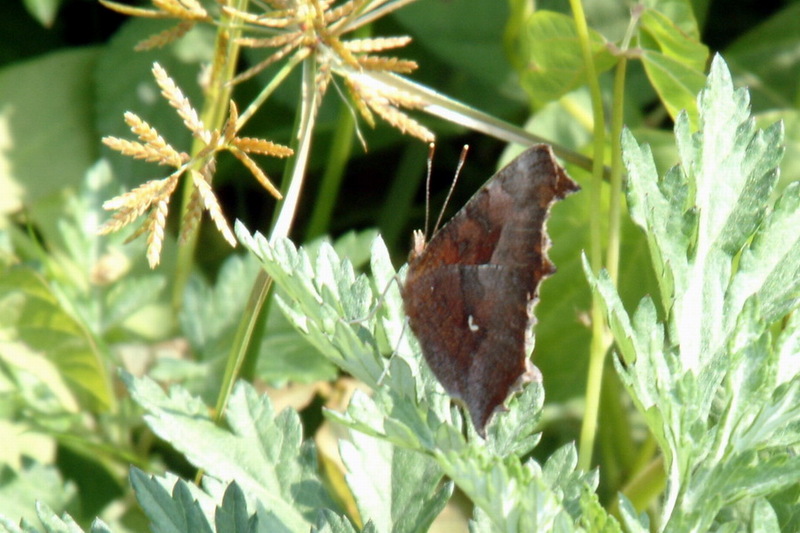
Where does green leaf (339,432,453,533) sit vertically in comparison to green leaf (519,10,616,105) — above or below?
below

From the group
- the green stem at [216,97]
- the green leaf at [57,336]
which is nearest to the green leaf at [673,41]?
the green stem at [216,97]

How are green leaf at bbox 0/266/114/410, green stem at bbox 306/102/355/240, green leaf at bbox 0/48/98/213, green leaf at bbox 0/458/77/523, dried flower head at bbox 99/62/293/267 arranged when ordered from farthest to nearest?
green leaf at bbox 0/48/98/213, green stem at bbox 306/102/355/240, green leaf at bbox 0/266/114/410, green leaf at bbox 0/458/77/523, dried flower head at bbox 99/62/293/267

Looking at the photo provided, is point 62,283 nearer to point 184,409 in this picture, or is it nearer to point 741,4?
point 184,409

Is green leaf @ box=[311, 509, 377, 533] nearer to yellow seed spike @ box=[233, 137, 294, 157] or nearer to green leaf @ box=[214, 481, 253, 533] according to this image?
green leaf @ box=[214, 481, 253, 533]

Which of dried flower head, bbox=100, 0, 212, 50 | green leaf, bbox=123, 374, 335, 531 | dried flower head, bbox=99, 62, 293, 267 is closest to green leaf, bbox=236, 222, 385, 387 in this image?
dried flower head, bbox=99, 62, 293, 267

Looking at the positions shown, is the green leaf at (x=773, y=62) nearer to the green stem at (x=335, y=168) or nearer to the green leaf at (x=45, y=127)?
the green stem at (x=335, y=168)
